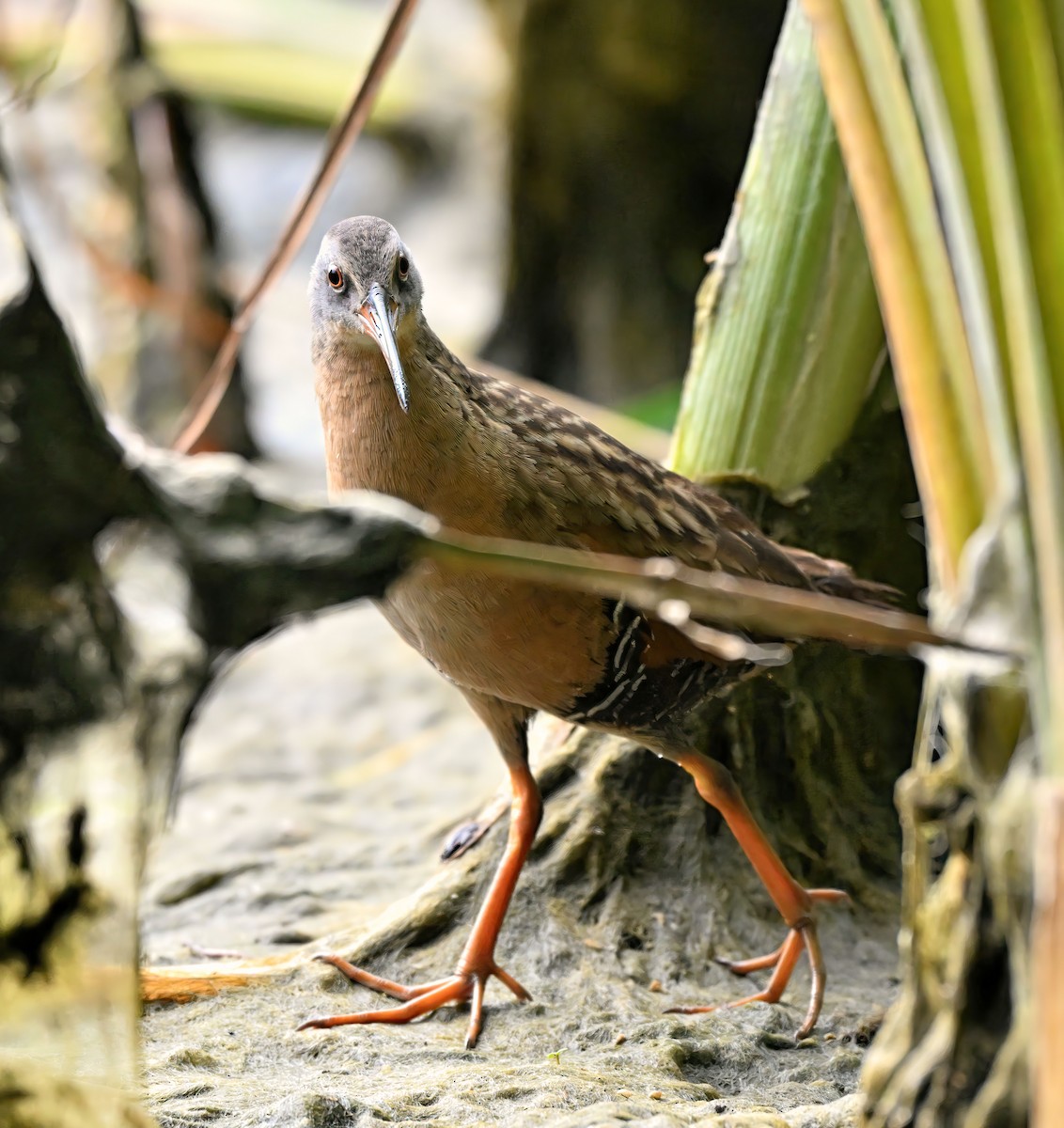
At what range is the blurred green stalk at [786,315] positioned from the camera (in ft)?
10.7

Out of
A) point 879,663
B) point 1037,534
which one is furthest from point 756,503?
A: point 1037,534

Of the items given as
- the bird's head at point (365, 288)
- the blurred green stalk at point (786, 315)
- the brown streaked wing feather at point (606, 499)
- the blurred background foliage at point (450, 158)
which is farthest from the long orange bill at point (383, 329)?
the blurred background foliage at point (450, 158)

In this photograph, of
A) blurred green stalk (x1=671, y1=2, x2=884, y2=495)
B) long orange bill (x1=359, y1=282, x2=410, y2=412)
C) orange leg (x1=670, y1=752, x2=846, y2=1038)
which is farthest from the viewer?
blurred green stalk (x1=671, y1=2, x2=884, y2=495)

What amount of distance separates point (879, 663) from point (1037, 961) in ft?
8.01

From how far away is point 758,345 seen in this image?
331cm

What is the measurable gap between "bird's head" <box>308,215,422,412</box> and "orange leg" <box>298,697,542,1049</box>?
0.84 meters

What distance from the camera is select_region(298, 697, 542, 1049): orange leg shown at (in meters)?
2.88

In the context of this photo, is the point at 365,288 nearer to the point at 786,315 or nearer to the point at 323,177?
the point at 323,177

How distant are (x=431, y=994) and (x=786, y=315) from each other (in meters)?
1.74

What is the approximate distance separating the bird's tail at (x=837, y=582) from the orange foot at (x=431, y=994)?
3.58 feet

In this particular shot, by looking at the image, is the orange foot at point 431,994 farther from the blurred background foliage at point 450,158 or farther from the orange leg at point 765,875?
the blurred background foliage at point 450,158

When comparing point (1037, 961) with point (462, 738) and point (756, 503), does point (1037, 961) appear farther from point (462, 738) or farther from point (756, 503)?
point (462, 738)

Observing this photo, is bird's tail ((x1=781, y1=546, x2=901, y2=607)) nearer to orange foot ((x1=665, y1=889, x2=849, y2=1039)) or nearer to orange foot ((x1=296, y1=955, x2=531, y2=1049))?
orange foot ((x1=665, y1=889, x2=849, y2=1039))

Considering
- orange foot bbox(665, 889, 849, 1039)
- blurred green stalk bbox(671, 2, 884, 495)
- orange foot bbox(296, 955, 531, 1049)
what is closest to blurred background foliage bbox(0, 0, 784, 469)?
blurred green stalk bbox(671, 2, 884, 495)
